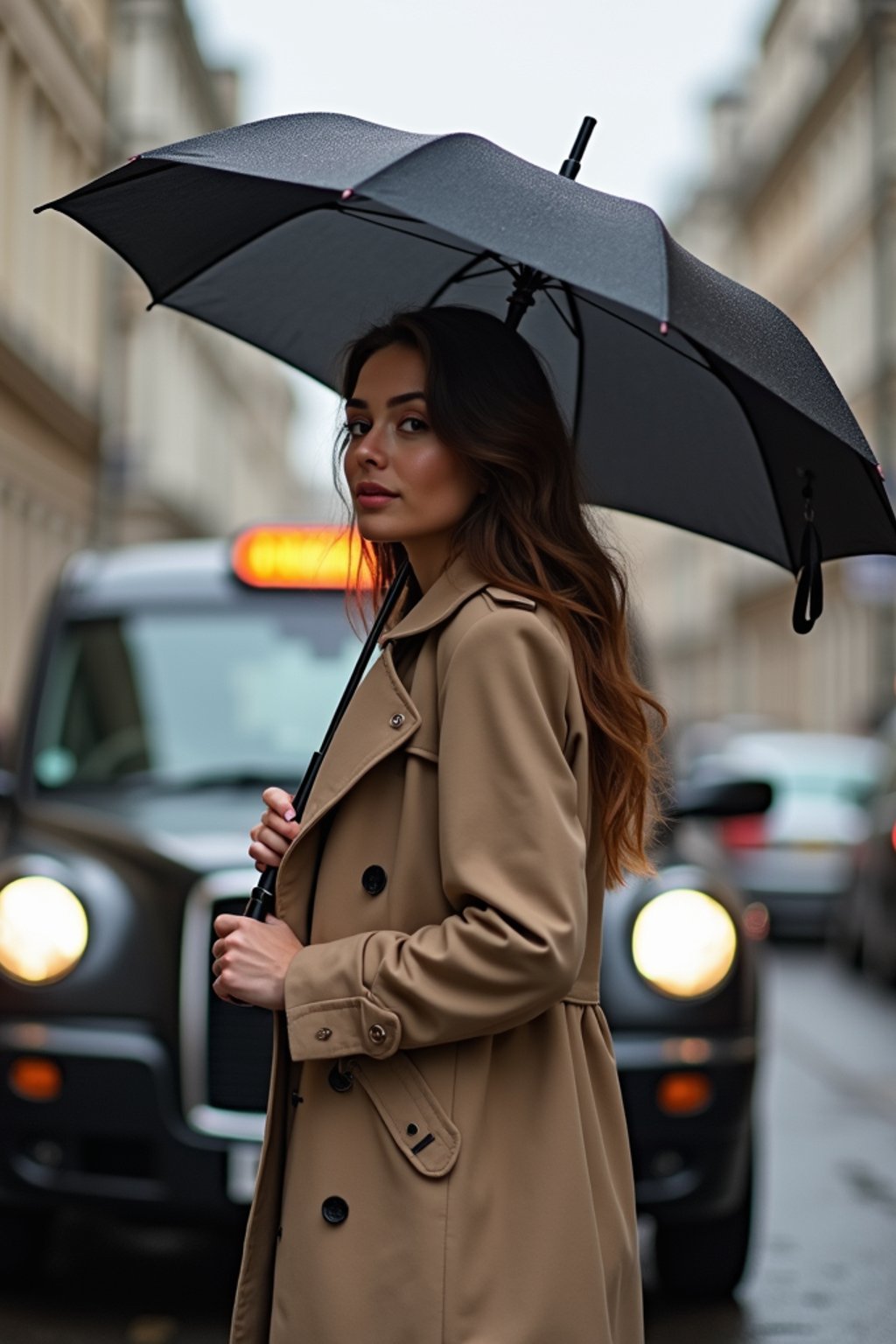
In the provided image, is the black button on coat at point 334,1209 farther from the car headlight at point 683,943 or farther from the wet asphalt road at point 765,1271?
the car headlight at point 683,943

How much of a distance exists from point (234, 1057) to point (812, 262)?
59.4 meters

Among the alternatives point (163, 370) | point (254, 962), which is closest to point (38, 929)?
point (254, 962)

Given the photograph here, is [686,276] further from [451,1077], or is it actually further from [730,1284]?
[730,1284]

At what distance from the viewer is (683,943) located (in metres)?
5.38

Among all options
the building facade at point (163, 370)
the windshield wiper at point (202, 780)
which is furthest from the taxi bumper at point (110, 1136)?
the building facade at point (163, 370)

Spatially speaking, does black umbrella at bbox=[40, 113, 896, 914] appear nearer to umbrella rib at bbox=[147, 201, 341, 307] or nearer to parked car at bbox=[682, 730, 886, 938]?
umbrella rib at bbox=[147, 201, 341, 307]

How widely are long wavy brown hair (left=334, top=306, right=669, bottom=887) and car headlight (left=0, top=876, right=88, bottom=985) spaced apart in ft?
8.84

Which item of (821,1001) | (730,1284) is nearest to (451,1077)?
(730,1284)

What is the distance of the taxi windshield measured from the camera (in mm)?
6074

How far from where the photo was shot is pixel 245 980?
2539 mm

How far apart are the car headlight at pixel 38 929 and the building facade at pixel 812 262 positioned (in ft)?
86.9

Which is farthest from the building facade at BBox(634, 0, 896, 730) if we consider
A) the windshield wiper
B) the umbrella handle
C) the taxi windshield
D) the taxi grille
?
the umbrella handle

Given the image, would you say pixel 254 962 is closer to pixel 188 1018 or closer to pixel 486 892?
pixel 486 892

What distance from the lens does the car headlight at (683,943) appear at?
536cm
